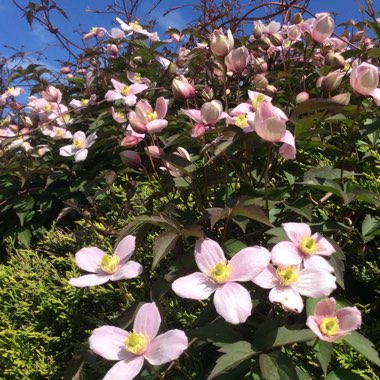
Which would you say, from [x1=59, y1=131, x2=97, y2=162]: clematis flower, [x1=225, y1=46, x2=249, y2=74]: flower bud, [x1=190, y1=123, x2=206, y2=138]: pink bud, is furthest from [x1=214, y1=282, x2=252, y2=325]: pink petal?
[x1=59, y1=131, x2=97, y2=162]: clematis flower

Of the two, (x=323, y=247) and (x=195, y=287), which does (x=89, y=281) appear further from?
(x=323, y=247)

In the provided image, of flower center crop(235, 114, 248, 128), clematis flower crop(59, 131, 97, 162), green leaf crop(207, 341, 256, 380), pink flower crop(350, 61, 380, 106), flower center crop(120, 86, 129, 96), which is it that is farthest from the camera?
clematis flower crop(59, 131, 97, 162)

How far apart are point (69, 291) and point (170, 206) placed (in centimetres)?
41

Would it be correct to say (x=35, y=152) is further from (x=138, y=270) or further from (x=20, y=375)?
A: (x=138, y=270)

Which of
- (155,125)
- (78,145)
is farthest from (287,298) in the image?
(78,145)

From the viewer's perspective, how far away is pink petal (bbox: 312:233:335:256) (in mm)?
796

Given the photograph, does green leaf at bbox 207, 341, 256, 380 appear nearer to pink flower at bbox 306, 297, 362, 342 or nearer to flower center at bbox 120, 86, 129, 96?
pink flower at bbox 306, 297, 362, 342

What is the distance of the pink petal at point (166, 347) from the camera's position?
2.24 feet

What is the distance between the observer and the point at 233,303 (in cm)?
70

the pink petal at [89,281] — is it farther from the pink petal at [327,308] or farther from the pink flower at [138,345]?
the pink petal at [327,308]

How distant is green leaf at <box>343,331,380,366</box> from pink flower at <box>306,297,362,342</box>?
5 centimetres

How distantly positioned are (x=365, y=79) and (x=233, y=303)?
48cm

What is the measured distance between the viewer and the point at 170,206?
103 cm

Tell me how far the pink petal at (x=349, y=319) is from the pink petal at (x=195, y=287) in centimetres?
19
